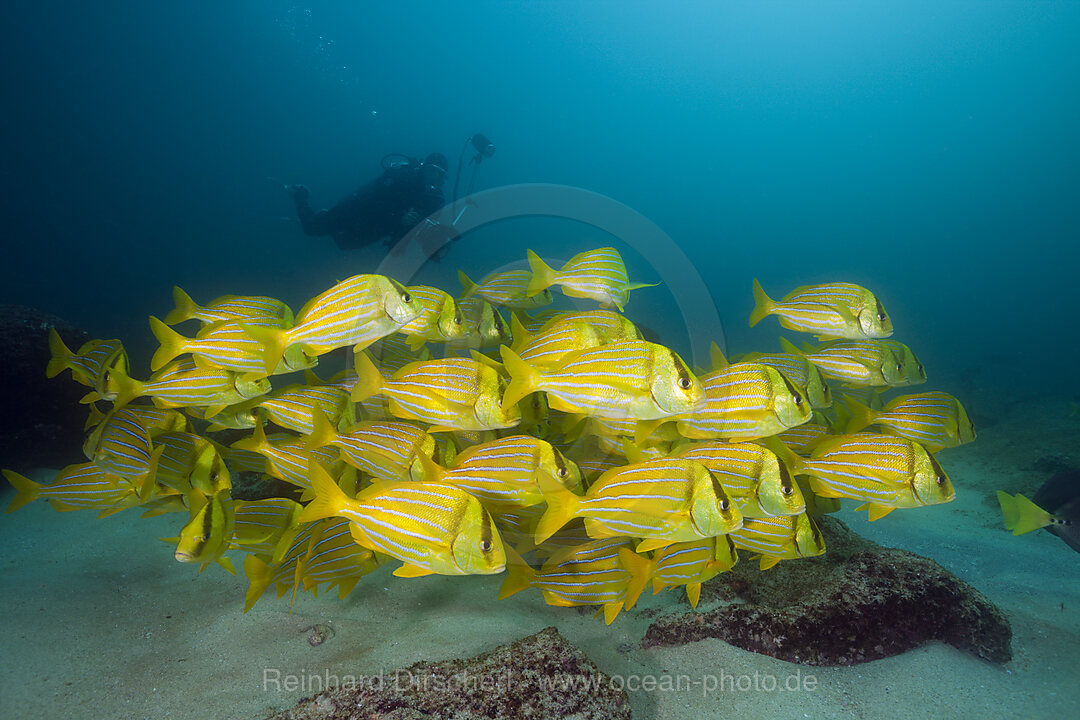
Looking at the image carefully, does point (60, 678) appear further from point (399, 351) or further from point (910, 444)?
point (910, 444)

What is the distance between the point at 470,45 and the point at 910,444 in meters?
106

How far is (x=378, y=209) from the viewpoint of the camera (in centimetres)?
1477

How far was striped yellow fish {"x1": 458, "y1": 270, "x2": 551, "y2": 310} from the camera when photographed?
13.0ft

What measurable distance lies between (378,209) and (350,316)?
1392 centimetres

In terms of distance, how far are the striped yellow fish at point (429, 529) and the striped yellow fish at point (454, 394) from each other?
1.90ft

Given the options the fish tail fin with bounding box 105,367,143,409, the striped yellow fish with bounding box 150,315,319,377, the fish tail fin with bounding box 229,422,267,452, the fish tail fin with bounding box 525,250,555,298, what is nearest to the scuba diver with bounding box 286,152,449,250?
the fish tail fin with bounding box 525,250,555,298

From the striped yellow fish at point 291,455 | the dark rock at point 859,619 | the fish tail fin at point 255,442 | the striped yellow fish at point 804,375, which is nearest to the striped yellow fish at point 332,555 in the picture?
the striped yellow fish at point 291,455

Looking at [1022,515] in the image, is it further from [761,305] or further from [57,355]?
[57,355]

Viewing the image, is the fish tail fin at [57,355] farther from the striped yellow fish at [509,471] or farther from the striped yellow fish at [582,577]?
the striped yellow fish at [582,577]

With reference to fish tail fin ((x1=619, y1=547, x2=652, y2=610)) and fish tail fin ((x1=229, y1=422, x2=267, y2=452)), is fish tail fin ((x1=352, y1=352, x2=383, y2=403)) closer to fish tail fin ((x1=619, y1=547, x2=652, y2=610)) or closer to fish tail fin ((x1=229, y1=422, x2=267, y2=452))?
fish tail fin ((x1=229, y1=422, x2=267, y2=452))

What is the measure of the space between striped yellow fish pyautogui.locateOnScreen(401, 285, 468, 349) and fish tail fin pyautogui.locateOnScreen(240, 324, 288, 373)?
742mm

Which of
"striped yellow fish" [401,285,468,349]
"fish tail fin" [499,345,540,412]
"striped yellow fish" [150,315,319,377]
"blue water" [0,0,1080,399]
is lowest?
"fish tail fin" [499,345,540,412]

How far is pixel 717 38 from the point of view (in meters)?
101

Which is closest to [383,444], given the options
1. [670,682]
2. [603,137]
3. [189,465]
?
[189,465]
